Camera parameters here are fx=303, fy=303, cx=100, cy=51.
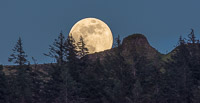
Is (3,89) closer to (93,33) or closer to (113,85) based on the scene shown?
(113,85)

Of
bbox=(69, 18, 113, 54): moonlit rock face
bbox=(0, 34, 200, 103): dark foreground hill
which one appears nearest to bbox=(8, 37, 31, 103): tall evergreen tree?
bbox=(0, 34, 200, 103): dark foreground hill

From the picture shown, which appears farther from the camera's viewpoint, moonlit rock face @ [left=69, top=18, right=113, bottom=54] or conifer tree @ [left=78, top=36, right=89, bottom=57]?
moonlit rock face @ [left=69, top=18, right=113, bottom=54]

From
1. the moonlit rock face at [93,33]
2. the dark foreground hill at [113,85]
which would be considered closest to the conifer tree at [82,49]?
the dark foreground hill at [113,85]

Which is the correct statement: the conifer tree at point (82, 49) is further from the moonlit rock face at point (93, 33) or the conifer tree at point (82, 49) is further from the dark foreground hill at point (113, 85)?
the moonlit rock face at point (93, 33)

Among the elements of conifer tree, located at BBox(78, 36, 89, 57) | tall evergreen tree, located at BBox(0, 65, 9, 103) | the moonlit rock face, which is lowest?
tall evergreen tree, located at BBox(0, 65, 9, 103)

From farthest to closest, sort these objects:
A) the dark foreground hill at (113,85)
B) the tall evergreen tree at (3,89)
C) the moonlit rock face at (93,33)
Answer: the moonlit rock face at (93,33), the tall evergreen tree at (3,89), the dark foreground hill at (113,85)

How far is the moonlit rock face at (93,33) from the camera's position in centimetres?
9506

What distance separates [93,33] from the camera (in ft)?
312

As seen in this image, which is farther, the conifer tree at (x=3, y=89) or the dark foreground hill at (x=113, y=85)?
the conifer tree at (x=3, y=89)

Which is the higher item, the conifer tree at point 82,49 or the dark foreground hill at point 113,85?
the conifer tree at point 82,49

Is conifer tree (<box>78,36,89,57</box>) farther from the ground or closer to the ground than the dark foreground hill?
farther from the ground

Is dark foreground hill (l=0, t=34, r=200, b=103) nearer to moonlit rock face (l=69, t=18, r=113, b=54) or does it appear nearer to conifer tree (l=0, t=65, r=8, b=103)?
conifer tree (l=0, t=65, r=8, b=103)

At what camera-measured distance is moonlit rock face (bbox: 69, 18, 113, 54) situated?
312 ft

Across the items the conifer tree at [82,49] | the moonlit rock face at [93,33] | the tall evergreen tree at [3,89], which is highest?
the moonlit rock face at [93,33]
